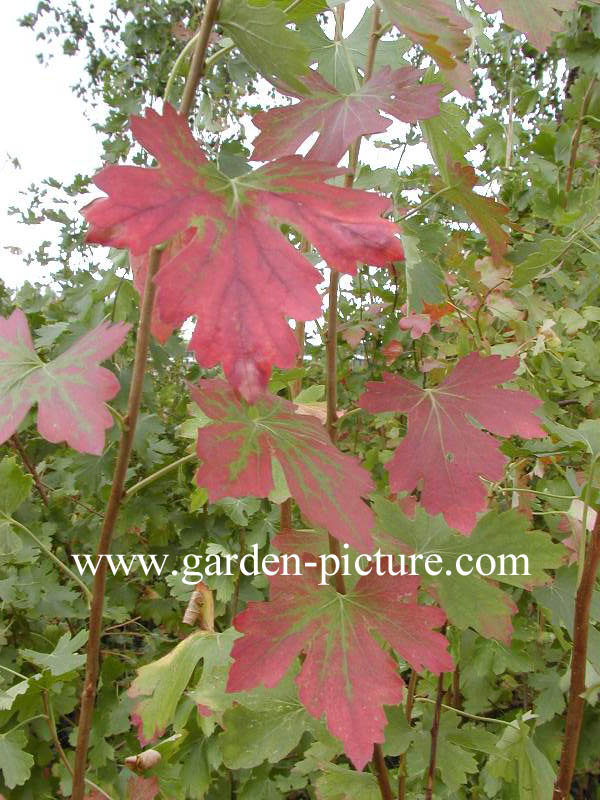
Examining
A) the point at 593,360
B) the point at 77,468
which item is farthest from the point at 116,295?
the point at 593,360

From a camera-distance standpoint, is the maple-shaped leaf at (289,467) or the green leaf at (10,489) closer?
the maple-shaped leaf at (289,467)

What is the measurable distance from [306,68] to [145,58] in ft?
12.8

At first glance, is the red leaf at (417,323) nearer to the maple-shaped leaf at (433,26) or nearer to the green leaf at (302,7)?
the green leaf at (302,7)

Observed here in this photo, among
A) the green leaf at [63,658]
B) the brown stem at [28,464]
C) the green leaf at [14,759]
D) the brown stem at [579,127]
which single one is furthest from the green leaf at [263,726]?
the brown stem at [579,127]

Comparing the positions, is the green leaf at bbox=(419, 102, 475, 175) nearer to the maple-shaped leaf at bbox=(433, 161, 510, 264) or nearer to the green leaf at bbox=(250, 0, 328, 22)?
the maple-shaped leaf at bbox=(433, 161, 510, 264)

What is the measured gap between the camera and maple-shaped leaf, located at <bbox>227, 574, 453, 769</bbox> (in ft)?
1.77

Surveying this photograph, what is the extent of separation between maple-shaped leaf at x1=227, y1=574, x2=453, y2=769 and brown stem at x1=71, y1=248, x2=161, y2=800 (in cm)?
13

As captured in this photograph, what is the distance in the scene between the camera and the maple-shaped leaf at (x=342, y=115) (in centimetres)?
55

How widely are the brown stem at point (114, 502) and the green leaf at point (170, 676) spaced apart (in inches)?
6.0

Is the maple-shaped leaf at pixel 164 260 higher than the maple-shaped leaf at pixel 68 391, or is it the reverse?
the maple-shaped leaf at pixel 164 260

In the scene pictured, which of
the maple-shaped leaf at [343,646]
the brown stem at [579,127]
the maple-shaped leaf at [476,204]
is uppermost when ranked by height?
the brown stem at [579,127]

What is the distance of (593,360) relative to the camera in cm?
132

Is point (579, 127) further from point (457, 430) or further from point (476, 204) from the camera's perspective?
point (457, 430)

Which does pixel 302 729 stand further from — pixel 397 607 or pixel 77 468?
pixel 77 468
